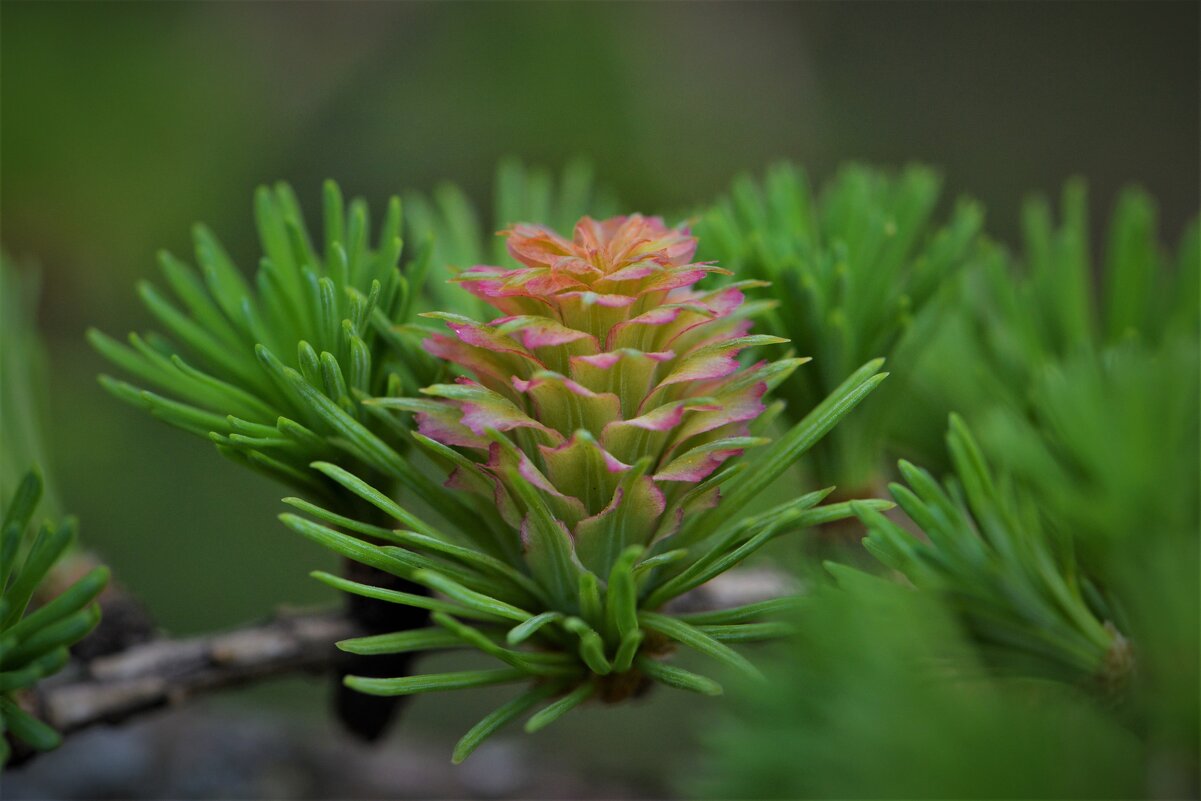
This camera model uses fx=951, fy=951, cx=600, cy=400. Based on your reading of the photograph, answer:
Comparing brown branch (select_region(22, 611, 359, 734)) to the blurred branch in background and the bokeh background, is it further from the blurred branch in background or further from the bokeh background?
the bokeh background

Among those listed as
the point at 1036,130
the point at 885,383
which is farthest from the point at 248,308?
the point at 1036,130

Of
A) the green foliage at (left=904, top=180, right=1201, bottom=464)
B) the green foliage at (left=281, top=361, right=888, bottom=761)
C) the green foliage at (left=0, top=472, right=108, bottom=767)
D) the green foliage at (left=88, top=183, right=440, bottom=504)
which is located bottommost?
the green foliage at (left=904, top=180, right=1201, bottom=464)

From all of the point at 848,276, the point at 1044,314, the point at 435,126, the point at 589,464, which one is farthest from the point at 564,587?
the point at 435,126

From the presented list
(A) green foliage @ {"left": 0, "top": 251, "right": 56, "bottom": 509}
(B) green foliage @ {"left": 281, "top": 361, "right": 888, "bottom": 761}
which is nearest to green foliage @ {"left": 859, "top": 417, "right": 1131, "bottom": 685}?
(B) green foliage @ {"left": 281, "top": 361, "right": 888, "bottom": 761}

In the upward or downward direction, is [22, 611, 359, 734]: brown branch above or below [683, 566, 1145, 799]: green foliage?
below

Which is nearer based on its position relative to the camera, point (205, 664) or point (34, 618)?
point (34, 618)

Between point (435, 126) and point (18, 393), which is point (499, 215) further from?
point (435, 126)

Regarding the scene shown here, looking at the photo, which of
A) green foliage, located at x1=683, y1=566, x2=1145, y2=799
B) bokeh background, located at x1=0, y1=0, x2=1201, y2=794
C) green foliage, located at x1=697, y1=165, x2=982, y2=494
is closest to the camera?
green foliage, located at x1=683, y1=566, x2=1145, y2=799
